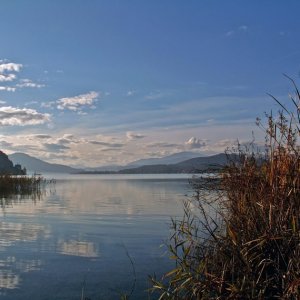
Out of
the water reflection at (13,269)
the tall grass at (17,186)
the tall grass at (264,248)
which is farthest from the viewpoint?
the tall grass at (17,186)

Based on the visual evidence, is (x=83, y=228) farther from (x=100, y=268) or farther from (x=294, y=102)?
(x=294, y=102)

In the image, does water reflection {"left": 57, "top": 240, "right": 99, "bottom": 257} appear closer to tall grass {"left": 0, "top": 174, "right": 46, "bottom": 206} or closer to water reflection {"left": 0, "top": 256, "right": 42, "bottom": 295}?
water reflection {"left": 0, "top": 256, "right": 42, "bottom": 295}

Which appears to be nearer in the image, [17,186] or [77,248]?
[77,248]

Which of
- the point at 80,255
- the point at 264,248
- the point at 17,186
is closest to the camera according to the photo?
the point at 264,248

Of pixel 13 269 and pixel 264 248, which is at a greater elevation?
pixel 264 248

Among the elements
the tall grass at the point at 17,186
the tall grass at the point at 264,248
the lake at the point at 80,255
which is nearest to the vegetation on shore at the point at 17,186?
the tall grass at the point at 17,186

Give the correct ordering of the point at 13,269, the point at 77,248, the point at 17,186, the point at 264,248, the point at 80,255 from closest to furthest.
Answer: the point at 264,248
the point at 13,269
the point at 80,255
the point at 77,248
the point at 17,186

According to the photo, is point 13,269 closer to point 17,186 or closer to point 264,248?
point 264,248

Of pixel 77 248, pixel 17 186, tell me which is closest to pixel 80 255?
pixel 77 248

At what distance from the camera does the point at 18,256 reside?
42.2 ft

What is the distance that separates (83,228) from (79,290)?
373 inches

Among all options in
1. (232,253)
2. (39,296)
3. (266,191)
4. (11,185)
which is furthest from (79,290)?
(11,185)

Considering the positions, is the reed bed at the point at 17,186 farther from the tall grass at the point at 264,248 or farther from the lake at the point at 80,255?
the tall grass at the point at 264,248

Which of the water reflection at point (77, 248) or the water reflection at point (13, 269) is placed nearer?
the water reflection at point (13, 269)
